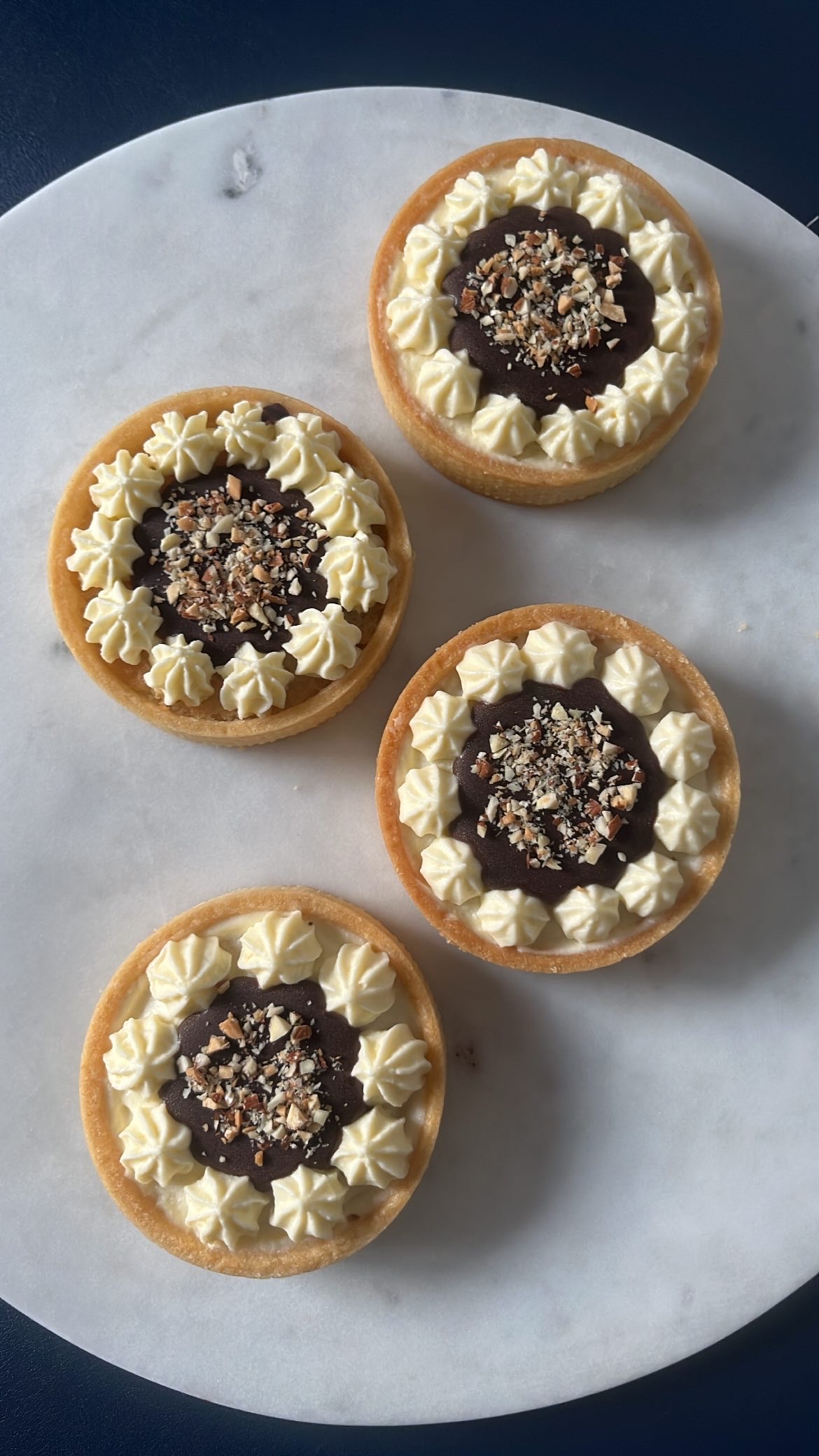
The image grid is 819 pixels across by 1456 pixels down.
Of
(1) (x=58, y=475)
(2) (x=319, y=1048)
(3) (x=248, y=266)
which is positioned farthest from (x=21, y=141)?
(2) (x=319, y=1048)

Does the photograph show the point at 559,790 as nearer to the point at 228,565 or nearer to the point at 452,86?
the point at 228,565

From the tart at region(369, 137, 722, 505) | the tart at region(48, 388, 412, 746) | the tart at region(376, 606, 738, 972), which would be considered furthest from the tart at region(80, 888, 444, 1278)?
the tart at region(369, 137, 722, 505)

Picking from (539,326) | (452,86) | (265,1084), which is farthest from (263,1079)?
(452,86)

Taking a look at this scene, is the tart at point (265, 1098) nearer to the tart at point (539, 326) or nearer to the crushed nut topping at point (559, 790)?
the crushed nut topping at point (559, 790)

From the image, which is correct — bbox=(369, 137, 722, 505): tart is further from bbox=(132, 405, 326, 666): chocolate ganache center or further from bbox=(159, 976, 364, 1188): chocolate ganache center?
bbox=(159, 976, 364, 1188): chocolate ganache center

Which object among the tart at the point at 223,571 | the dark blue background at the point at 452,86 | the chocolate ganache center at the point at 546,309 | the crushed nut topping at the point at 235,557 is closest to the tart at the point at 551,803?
the tart at the point at 223,571
